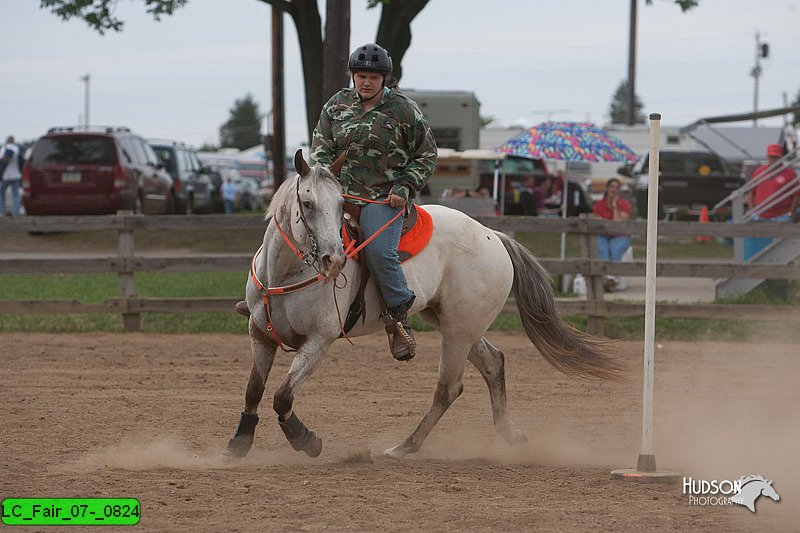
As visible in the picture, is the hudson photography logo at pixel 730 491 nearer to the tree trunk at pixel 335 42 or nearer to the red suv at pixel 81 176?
the tree trunk at pixel 335 42

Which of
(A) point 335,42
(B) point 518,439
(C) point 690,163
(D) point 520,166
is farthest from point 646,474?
(C) point 690,163

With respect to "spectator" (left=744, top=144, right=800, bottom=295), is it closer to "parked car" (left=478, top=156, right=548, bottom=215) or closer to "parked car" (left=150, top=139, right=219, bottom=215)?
"parked car" (left=478, top=156, right=548, bottom=215)

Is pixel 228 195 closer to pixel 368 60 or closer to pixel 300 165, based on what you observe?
pixel 368 60

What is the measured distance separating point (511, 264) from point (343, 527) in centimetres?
334

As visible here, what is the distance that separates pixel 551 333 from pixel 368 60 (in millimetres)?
2498

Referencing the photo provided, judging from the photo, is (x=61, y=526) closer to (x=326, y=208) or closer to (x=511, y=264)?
(x=326, y=208)

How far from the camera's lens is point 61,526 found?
16.4ft

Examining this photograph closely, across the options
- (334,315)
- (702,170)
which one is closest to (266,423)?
(334,315)

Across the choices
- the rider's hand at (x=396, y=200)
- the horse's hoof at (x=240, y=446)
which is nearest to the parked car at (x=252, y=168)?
the rider's hand at (x=396, y=200)

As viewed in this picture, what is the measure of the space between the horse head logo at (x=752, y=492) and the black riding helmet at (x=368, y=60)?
323 centimetres

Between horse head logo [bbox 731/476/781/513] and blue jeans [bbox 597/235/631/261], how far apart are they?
10.4 meters

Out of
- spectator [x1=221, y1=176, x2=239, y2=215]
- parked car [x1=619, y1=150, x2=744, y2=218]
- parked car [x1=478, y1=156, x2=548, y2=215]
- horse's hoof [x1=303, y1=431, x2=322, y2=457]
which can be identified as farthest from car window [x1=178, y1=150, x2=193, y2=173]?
horse's hoof [x1=303, y1=431, x2=322, y2=457]

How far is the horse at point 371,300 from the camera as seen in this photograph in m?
6.28

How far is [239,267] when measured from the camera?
522 inches
